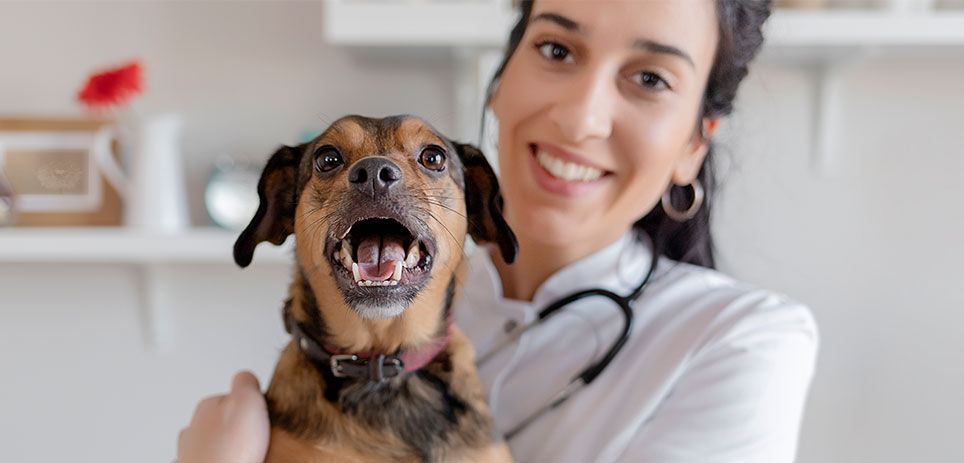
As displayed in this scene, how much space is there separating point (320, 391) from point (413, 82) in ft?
4.95

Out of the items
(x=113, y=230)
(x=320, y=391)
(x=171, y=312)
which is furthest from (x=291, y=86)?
(x=320, y=391)

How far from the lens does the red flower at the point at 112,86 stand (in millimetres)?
2051

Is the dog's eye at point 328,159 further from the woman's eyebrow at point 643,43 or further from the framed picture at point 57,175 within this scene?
the framed picture at point 57,175

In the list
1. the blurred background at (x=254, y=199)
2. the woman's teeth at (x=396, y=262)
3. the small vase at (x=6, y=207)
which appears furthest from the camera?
the blurred background at (x=254, y=199)

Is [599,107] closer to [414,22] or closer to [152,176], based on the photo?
[414,22]

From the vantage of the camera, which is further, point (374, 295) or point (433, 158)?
point (433, 158)

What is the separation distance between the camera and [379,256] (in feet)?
3.08

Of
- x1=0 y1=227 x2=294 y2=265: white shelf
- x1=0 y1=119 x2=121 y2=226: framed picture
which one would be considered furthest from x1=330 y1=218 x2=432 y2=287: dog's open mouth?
x1=0 y1=119 x2=121 y2=226: framed picture

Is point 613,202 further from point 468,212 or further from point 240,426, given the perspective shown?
point 240,426

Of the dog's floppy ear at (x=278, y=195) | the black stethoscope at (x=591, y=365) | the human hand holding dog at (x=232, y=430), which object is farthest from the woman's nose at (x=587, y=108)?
the human hand holding dog at (x=232, y=430)

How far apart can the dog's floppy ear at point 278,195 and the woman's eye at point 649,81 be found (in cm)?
50

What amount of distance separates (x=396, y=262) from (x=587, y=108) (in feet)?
1.24

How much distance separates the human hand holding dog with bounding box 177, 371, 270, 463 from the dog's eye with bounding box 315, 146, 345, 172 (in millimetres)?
314

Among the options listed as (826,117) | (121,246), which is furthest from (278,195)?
(826,117)
